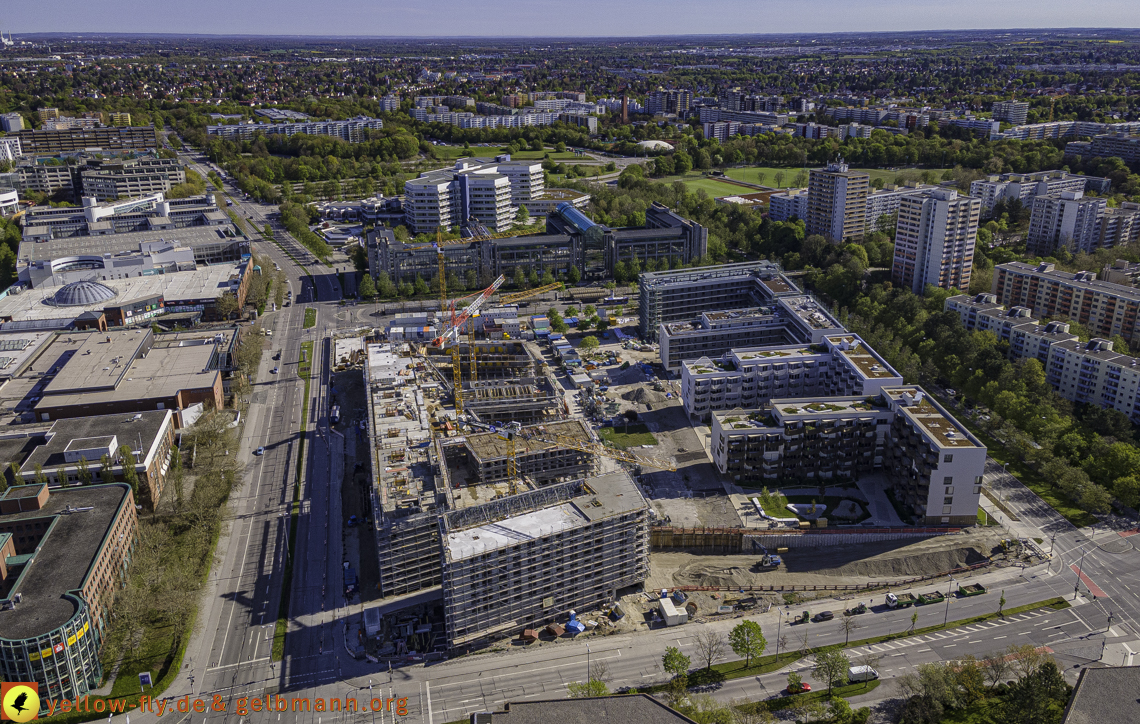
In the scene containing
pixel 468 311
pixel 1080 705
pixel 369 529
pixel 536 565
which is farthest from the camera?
pixel 468 311

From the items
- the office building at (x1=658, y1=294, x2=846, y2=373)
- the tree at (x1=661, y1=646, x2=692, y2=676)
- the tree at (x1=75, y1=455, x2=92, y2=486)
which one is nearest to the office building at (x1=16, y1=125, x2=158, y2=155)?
the tree at (x1=75, y1=455, x2=92, y2=486)

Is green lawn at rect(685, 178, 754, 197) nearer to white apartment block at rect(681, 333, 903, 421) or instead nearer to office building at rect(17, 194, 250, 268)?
office building at rect(17, 194, 250, 268)

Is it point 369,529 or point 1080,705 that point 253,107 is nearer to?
point 369,529

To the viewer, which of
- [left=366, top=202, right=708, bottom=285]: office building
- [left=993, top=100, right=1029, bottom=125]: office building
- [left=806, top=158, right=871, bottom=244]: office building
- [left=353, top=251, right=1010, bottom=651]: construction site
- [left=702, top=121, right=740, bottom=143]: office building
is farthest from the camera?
[left=702, top=121, right=740, bottom=143]: office building

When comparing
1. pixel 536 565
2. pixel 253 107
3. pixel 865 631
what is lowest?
pixel 865 631

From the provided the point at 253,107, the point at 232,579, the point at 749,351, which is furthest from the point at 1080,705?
the point at 253,107

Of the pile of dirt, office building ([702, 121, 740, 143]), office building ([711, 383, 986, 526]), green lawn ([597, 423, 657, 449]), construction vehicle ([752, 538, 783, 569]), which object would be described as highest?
office building ([702, 121, 740, 143])
